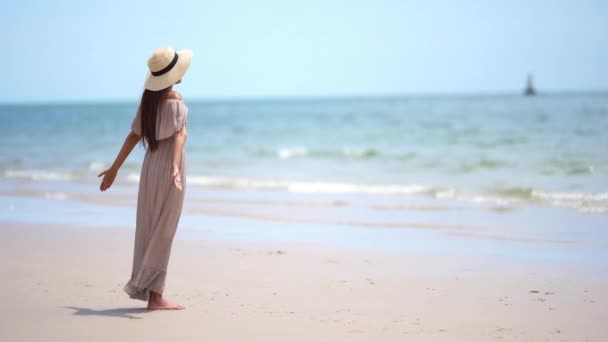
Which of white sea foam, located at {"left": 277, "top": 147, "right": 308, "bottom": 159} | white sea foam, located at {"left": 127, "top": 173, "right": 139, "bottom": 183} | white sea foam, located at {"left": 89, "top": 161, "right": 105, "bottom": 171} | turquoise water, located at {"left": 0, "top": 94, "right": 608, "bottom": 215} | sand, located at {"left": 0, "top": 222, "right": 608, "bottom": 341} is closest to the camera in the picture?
sand, located at {"left": 0, "top": 222, "right": 608, "bottom": 341}

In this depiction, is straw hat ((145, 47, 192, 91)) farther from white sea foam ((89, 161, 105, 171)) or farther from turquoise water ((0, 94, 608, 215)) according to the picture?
white sea foam ((89, 161, 105, 171))

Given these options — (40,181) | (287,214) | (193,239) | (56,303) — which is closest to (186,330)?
(56,303)

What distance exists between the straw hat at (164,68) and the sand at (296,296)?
1.54m

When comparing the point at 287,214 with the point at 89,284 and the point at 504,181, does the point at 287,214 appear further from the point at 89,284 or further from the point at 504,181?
the point at 504,181

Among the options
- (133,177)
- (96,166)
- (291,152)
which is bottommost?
(133,177)

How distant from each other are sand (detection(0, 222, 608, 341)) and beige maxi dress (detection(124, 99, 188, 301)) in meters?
0.26

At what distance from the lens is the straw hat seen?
185 inches

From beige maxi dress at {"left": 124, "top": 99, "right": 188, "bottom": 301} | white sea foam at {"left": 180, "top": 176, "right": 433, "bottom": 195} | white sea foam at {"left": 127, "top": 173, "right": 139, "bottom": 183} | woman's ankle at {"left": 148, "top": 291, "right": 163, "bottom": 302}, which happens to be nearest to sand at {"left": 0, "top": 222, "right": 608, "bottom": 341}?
woman's ankle at {"left": 148, "top": 291, "right": 163, "bottom": 302}

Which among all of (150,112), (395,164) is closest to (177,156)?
(150,112)

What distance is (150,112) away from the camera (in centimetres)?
476

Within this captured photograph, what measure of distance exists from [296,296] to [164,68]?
194 cm

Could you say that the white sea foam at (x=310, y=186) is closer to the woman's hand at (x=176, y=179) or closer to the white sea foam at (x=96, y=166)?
the white sea foam at (x=96, y=166)

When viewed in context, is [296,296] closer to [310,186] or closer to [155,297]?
[155,297]

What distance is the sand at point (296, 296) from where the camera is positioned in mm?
4379
